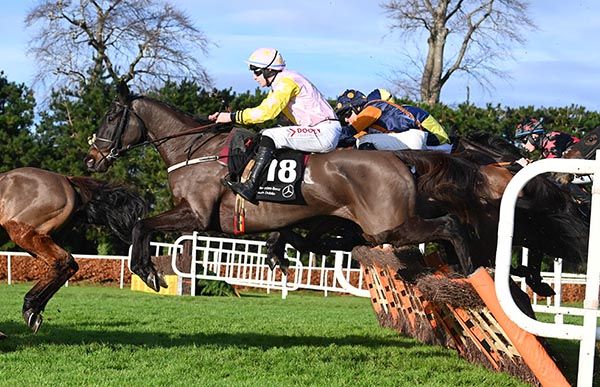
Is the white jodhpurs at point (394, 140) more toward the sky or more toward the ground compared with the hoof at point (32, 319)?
more toward the sky

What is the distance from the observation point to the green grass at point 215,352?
5.59m

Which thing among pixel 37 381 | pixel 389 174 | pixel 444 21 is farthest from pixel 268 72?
pixel 444 21

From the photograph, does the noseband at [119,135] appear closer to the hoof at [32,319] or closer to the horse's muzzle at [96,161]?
the horse's muzzle at [96,161]

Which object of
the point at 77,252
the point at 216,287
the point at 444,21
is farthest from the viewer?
the point at 444,21

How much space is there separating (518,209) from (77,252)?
13057 millimetres

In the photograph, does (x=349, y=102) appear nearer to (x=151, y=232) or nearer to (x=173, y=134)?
(x=173, y=134)

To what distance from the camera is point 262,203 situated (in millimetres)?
6672

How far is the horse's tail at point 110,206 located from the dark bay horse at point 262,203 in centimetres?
71

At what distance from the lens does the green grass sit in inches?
220

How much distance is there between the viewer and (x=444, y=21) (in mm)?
23609

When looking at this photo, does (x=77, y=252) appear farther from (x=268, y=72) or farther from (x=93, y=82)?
(x=268, y=72)

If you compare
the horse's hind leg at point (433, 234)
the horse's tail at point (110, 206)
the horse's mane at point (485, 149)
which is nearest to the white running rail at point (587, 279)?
the horse's hind leg at point (433, 234)

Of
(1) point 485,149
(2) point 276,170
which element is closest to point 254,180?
(2) point 276,170

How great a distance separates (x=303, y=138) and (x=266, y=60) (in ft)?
2.19
